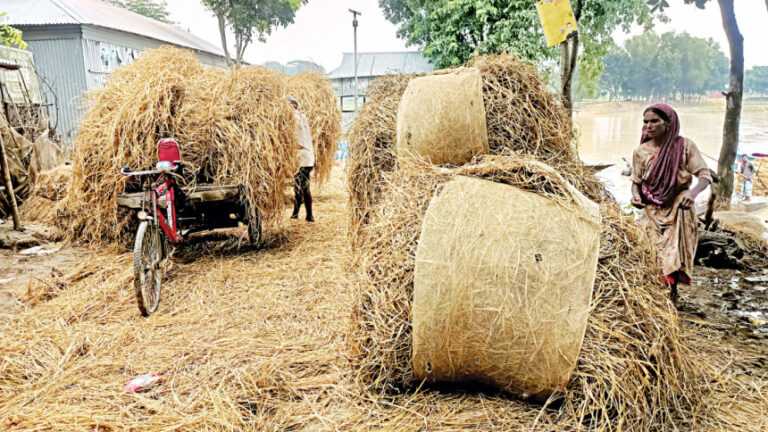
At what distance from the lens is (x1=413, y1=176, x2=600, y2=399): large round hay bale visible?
208cm

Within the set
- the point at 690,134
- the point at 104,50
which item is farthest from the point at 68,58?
the point at 690,134

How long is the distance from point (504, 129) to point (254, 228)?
327cm

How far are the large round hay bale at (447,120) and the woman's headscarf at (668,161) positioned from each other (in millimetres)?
1436

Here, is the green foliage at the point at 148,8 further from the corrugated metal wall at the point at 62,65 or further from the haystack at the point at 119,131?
the haystack at the point at 119,131

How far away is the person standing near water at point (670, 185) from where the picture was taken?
367cm

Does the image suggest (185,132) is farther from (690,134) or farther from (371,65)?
(371,65)

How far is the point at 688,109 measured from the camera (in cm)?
3381

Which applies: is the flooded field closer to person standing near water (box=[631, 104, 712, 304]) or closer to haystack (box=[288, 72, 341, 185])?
haystack (box=[288, 72, 341, 185])

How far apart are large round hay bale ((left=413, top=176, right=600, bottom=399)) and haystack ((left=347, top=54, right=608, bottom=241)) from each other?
1.15m

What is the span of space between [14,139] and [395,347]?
27.6 ft

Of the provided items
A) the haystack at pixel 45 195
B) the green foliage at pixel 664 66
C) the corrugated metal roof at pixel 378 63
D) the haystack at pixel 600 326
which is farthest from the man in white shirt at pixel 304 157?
the green foliage at pixel 664 66

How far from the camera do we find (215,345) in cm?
334

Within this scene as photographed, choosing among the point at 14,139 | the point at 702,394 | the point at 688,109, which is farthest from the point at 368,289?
the point at 688,109

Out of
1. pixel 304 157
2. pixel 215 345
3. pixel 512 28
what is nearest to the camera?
pixel 215 345
